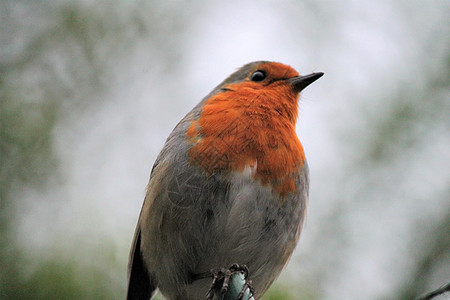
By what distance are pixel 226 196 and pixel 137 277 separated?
1109 mm

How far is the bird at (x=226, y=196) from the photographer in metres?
3.30

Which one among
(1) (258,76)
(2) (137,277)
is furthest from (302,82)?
(2) (137,277)

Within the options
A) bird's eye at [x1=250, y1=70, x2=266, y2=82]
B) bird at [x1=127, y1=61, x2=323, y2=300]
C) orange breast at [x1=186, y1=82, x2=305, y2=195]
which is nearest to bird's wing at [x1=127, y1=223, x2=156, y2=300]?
bird at [x1=127, y1=61, x2=323, y2=300]

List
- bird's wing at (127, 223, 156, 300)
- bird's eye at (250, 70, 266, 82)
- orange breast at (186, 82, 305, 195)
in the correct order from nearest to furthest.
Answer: orange breast at (186, 82, 305, 195) → bird's wing at (127, 223, 156, 300) → bird's eye at (250, 70, 266, 82)

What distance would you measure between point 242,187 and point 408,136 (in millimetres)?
3362

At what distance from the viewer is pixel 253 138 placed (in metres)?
3.35

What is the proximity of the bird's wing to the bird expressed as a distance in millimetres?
123

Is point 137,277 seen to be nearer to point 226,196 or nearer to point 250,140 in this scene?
point 226,196

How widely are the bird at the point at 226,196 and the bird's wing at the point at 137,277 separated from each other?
0.40 ft

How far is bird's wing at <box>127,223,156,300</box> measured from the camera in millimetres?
3959

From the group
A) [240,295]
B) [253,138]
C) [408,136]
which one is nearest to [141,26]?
[408,136]

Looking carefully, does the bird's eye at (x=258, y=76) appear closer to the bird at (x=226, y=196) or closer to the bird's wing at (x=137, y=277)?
the bird at (x=226, y=196)

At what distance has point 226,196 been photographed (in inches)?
130

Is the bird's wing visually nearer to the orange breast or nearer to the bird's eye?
the orange breast
